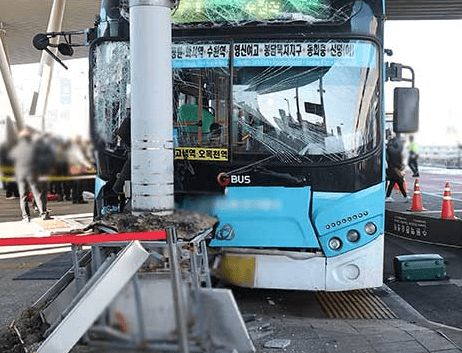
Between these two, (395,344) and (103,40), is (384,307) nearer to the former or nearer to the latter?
(395,344)

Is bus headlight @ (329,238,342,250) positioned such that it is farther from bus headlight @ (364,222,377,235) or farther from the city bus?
bus headlight @ (364,222,377,235)

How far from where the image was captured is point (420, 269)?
679cm

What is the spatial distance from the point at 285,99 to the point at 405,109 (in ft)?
3.89

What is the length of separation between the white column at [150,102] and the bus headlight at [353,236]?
1913 millimetres

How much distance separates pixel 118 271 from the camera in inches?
131

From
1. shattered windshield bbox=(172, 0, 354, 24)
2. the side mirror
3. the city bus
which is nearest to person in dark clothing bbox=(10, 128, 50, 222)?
the city bus

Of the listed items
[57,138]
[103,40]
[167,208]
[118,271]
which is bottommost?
[118,271]

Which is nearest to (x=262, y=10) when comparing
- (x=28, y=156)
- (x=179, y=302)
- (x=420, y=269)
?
(x=179, y=302)

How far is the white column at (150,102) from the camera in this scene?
3.88 metres

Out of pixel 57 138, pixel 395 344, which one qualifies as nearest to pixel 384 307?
pixel 395 344

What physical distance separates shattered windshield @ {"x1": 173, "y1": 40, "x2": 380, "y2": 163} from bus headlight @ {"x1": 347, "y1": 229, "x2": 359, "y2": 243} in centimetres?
71

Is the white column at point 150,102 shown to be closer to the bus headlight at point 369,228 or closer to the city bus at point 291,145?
the city bus at point 291,145

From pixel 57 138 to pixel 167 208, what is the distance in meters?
1.79

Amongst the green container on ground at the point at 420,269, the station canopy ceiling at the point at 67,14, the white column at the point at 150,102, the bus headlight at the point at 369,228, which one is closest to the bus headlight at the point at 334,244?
the bus headlight at the point at 369,228
